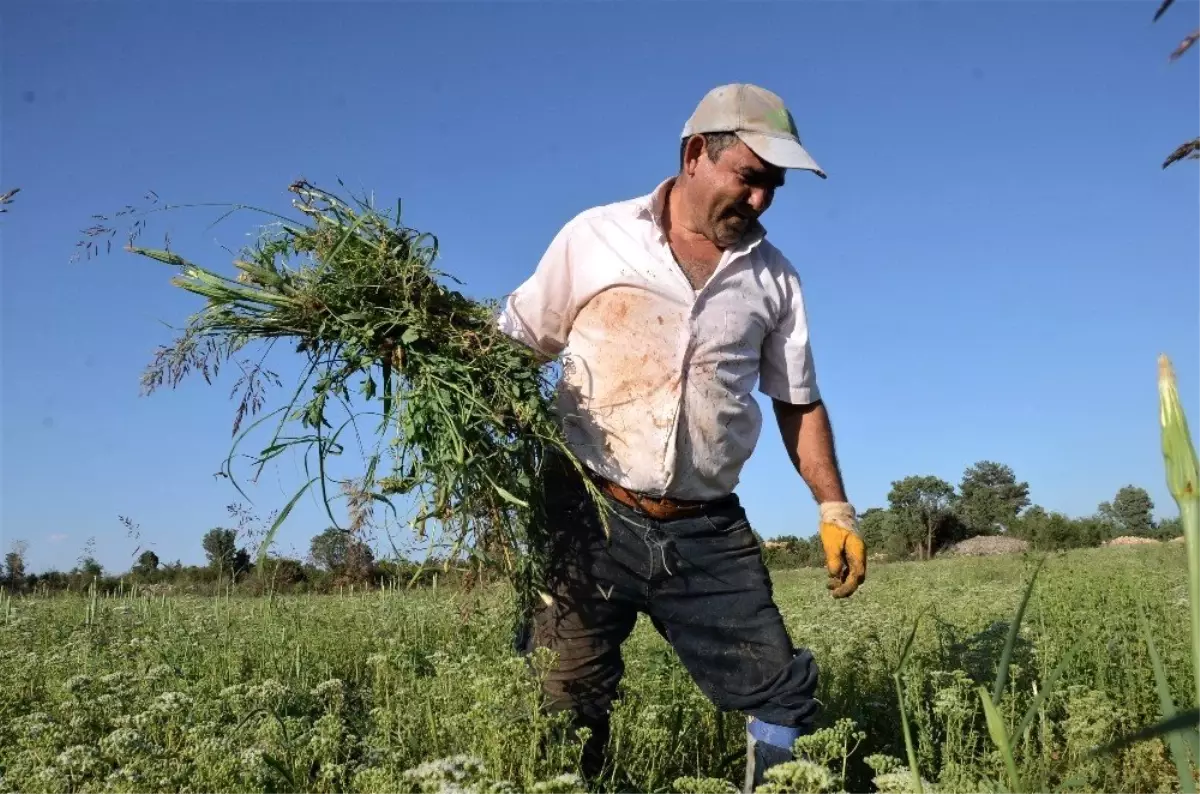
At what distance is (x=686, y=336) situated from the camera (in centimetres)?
354

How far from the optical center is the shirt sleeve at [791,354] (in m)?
3.94

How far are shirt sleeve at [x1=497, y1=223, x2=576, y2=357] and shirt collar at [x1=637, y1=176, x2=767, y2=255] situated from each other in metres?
0.32

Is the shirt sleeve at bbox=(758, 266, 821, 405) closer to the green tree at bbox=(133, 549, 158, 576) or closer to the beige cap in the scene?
the beige cap

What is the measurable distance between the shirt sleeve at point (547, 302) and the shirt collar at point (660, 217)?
320 millimetres

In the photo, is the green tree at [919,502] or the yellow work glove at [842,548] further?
the green tree at [919,502]

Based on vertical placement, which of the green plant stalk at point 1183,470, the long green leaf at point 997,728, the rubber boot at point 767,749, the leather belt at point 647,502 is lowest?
the rubber boot at point 767,749

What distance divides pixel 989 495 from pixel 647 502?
285 ft

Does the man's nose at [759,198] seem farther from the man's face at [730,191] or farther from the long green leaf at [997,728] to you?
the long green leaf at [997,728]

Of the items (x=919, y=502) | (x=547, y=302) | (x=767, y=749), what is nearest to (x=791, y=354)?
(x=547, y=302)

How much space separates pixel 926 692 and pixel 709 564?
83.9 inches

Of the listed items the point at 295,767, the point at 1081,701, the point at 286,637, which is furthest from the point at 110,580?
the point at 1081,701

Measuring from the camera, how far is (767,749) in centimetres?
339

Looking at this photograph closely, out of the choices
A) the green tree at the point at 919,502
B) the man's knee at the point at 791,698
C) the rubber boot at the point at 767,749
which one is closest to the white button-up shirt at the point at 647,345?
the man's knee at the point at 791,698

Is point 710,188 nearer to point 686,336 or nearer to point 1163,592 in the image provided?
point 686,336
